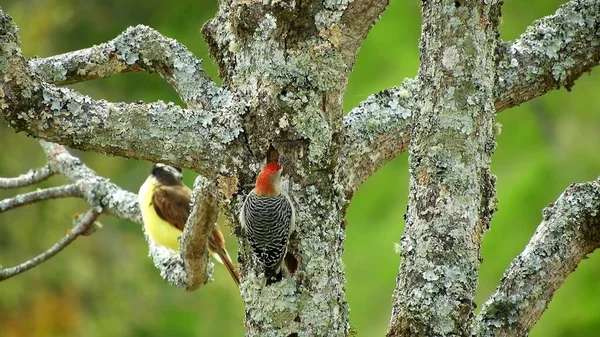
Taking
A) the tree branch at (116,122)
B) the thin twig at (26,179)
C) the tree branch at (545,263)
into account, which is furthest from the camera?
the thin twig at (26,179)

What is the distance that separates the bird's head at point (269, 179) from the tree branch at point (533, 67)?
1.12 feet

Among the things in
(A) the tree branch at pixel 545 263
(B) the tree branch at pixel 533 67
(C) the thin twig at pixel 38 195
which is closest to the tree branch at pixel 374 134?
(B) the tree branch at pixel 533 67

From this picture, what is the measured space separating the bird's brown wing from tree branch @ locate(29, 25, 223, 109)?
2814 mm

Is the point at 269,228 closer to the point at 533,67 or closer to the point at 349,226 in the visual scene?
the point at 533,67

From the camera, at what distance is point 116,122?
2654mm

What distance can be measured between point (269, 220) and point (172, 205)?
3.08m

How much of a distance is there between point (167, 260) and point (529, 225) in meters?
5.57

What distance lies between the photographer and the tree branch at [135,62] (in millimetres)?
3053

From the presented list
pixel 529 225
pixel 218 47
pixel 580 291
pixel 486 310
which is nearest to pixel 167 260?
pixel 218 47

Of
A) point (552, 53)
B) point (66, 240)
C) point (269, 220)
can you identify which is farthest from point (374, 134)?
point (66, 240)

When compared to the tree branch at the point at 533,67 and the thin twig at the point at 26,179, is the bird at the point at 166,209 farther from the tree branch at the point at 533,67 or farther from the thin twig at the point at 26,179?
the tree branch at the point at 533,67

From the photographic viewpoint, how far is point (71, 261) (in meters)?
10.6

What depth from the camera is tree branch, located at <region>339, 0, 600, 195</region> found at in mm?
3111

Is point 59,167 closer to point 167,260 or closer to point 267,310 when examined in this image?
point 167,260
